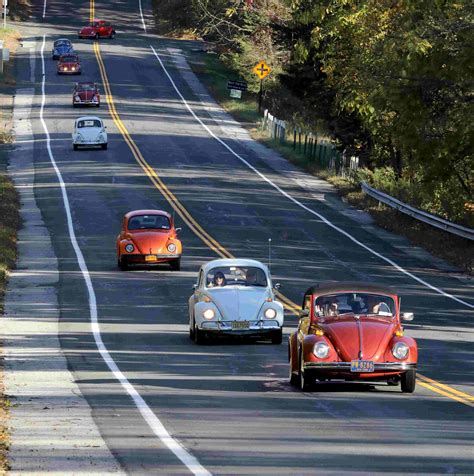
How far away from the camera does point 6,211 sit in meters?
47.4

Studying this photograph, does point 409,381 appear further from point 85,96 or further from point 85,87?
point 85,87

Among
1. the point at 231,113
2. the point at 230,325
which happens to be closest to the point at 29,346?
the point at 230,325

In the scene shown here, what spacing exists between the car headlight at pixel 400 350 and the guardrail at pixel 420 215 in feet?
70.5

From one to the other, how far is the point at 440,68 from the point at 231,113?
48112 mm

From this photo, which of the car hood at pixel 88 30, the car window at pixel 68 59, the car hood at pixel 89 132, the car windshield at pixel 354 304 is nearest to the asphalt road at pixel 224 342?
the car hood at pixel 89 132

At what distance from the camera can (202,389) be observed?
62.6 ft

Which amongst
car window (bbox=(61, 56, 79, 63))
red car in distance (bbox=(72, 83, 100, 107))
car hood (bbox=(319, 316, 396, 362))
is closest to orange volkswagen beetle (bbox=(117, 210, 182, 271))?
car hood (bbox=(319, 316, 396, 362))

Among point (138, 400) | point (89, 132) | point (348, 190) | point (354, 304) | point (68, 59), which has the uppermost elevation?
point (68, 59)

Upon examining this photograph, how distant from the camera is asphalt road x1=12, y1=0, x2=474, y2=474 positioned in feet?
46.7

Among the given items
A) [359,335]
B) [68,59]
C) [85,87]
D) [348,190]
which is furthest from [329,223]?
[68,59]

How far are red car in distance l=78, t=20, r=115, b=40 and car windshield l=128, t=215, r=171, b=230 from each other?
75.7 meters

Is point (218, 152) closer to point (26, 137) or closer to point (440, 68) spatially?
point (26, 137)

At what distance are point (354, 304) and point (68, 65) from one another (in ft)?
249

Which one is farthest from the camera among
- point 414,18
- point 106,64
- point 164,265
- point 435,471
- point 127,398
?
point 106,64
